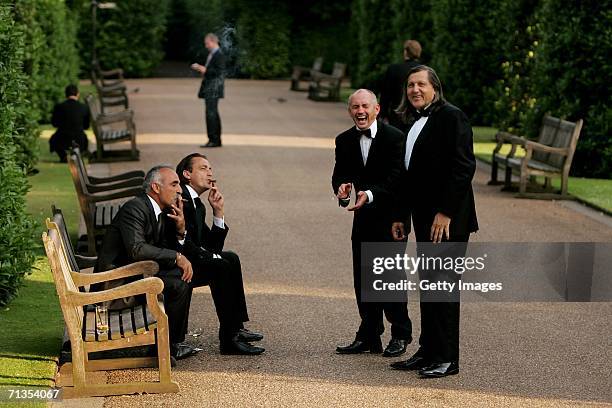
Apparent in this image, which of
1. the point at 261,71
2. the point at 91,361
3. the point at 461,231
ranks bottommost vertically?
the point at 261,71

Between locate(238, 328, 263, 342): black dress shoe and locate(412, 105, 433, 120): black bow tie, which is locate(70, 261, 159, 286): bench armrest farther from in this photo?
locate(412, 105, 433, 120): black bow tie

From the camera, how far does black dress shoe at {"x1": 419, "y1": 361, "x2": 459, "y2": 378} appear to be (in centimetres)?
877

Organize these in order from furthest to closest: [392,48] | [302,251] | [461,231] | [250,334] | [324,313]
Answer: [392,48], [302,251], [324,313], [250,334], [461,231]

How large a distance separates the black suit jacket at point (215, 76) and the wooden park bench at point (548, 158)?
6488mm

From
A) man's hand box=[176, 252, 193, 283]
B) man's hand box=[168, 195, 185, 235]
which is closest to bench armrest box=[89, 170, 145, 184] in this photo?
man's hand box=[168, 195, 185, 235]

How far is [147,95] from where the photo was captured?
39.2 m

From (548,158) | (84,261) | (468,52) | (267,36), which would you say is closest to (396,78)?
(548,158)

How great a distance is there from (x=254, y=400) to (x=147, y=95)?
104 feet

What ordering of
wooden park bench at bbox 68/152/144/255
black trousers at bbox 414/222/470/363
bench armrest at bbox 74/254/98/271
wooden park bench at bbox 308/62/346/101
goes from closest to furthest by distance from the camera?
black trousers at bbox 414/222/470/363
bench armrest at bbox 74/254/98/271
wooden park bench at bbox 68/152/144/255
wooden park bench at bbox 308/62/346/101

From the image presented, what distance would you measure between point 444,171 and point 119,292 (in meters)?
2.21

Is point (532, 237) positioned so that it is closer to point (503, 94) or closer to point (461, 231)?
point (461, 231)

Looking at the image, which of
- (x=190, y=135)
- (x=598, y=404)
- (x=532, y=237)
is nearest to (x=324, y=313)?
(x=598, y=404)

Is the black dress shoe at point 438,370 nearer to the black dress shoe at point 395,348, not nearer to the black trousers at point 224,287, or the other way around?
the black dress shoe at point 395,348

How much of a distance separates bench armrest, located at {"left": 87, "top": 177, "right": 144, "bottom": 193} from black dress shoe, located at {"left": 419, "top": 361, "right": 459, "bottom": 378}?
6.10 metres
